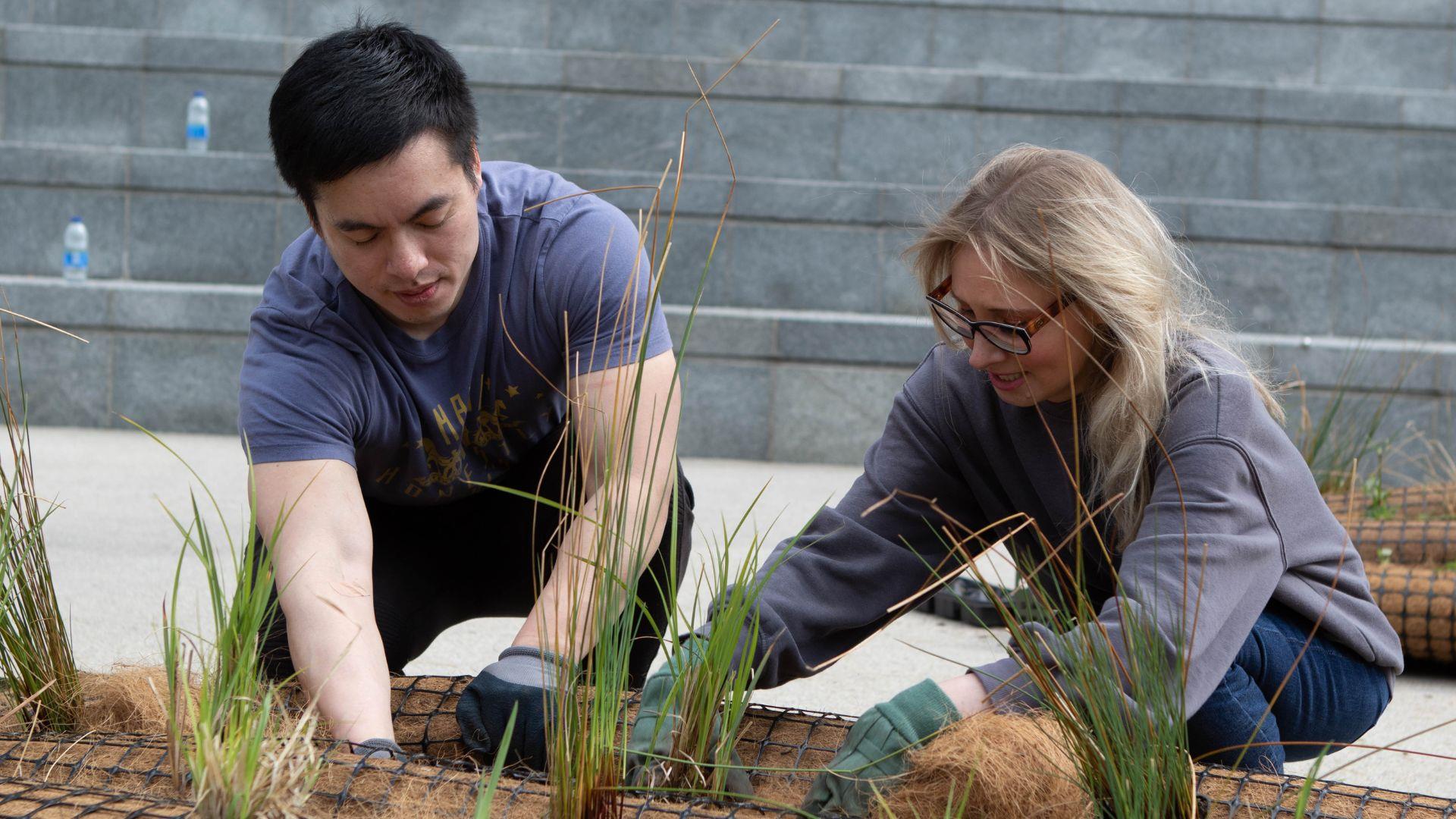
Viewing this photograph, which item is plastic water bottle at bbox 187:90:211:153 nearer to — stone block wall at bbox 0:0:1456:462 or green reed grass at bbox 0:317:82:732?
stone block wall at bbox 0:0:1456:462

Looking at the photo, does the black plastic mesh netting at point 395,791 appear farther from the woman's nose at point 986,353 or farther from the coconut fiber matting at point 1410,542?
the coconut fiber matting at point 1410,542

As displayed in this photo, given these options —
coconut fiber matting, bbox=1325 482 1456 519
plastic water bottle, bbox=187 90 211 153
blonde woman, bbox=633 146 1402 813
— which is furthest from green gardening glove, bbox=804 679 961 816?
plastic water bottle, bbox=187 90 211 153

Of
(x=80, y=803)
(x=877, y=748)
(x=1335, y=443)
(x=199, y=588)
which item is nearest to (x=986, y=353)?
(x=877, y=748)

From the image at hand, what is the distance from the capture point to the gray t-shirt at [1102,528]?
5.04ft

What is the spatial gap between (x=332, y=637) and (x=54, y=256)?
5.06 meters

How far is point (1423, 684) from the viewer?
2.89m

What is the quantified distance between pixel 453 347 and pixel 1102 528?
970 mm

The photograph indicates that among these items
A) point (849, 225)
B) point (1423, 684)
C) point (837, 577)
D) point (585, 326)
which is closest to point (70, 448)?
point (849, 225)

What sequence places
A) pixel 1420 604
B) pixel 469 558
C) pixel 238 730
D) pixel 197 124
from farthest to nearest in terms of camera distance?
pixel 197 124 < pixel 1420 604 < pixel 469 558 < pixel 238 730

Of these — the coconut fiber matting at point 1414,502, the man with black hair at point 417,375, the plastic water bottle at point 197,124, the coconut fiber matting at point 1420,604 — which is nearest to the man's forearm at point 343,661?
the man with black hair at point 417,375

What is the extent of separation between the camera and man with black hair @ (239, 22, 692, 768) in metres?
1.69

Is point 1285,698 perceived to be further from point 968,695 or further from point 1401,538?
point 1401,538

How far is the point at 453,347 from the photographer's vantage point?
2086 millimetres

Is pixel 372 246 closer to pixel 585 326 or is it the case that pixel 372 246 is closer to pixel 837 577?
pixel 585 326
